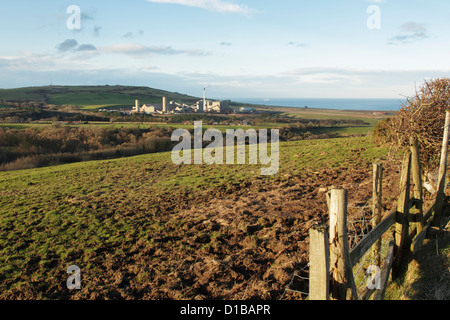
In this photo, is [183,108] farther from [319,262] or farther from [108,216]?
[319,262]

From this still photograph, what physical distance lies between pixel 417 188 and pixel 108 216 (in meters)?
9.33

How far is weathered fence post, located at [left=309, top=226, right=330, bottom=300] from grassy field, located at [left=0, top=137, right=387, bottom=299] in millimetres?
4155

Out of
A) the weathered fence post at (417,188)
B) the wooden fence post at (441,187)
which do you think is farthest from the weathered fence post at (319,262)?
the wooden fence post at (441,187)

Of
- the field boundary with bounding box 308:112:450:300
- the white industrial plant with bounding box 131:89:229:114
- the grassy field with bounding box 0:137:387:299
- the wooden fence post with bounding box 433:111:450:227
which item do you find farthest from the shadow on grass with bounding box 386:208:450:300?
the white industrial plant with bounding box 131:89:229:114

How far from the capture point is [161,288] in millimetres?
6055

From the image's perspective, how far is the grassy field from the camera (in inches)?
270

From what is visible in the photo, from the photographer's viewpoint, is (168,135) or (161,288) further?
(168,135)

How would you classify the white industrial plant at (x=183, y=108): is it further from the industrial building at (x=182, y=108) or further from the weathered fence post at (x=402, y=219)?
the weathered fence post at (x=402, y=219)

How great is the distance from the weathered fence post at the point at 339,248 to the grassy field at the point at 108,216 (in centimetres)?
414

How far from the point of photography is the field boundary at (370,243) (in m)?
2.87
